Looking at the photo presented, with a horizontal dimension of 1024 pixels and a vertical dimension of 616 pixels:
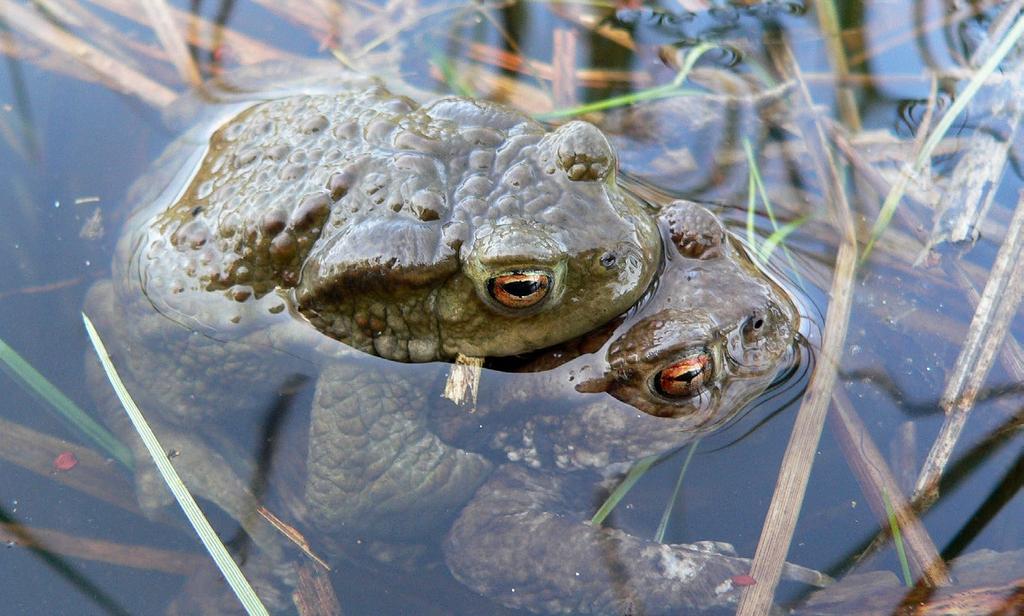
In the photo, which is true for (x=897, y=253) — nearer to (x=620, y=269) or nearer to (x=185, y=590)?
(x=620, y=269)

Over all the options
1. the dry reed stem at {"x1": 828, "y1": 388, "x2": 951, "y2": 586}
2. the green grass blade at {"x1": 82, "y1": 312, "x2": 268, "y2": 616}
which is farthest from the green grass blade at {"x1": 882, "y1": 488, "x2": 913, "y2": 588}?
the green grass blade at {"x1": 82, "y1": 312, "x2": 268, "y2": 616}

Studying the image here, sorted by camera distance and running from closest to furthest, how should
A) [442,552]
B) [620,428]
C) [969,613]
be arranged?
1. [969,613]
2. [620,428]
3. [442,552]

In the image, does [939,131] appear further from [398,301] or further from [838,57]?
[398,301]

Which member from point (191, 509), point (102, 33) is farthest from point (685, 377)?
point (102, 33)

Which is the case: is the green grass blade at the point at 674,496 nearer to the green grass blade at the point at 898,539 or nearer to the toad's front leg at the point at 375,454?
the green grass blade at the point at 898,539

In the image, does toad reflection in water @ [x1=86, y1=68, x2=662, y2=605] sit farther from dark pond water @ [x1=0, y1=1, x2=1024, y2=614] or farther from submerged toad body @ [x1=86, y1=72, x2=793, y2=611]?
dark pond water @ [x1=0, y1=1, x2=1024, y2=614]

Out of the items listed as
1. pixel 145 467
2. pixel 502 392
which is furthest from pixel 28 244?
pixel 502 392
